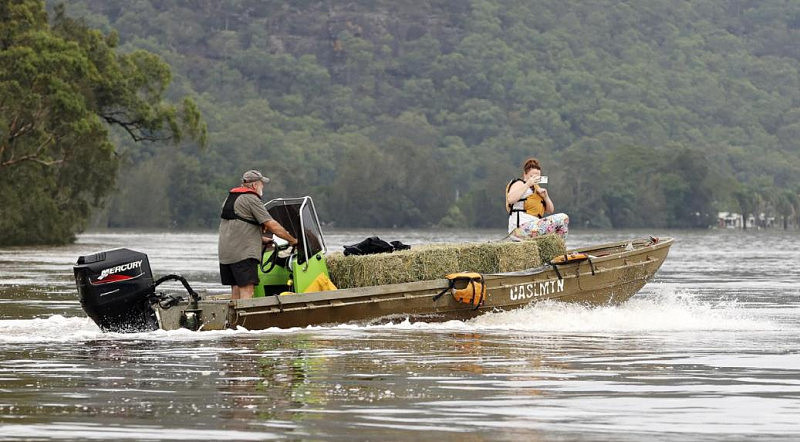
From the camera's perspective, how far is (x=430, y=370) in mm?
14992

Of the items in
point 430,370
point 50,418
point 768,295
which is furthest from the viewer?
point 768,295

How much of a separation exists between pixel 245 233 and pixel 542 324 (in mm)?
4048

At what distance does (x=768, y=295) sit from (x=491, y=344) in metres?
13.3

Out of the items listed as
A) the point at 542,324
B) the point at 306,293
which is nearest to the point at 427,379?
the point at 306,293

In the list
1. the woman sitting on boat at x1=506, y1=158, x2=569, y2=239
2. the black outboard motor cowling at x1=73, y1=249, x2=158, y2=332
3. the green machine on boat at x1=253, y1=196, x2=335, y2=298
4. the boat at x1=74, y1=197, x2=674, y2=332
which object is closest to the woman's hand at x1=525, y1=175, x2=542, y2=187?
the woman sitting on boat at x1=506, y1=158, x2=569, y2=239

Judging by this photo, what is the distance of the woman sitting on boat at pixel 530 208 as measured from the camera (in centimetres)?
2256

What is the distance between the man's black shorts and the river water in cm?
68

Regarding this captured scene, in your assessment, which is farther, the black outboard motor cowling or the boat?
the boat

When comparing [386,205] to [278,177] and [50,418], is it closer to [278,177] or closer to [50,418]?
[278,177]

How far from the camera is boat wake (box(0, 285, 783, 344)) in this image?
18.5 meters

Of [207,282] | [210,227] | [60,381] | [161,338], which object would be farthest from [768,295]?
[210,227]

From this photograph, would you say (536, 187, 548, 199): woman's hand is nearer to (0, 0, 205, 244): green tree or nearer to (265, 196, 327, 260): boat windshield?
(265, 196, 327, 260): boat windshield

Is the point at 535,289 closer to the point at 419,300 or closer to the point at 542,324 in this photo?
the point at 542,324

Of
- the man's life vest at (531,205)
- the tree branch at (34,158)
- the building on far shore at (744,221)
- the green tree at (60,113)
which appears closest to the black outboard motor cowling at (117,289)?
the man's life vest at (531,205)
